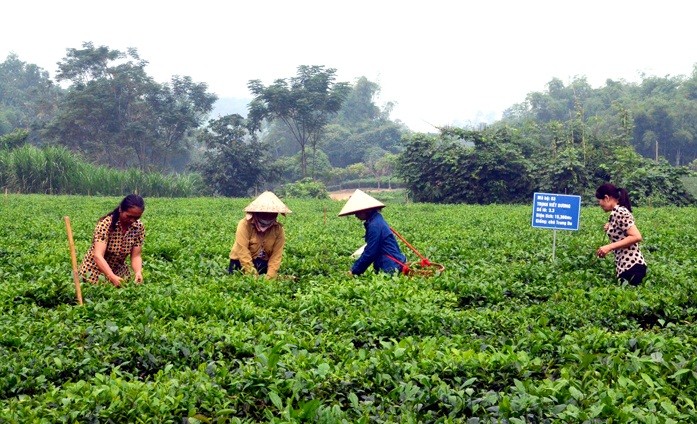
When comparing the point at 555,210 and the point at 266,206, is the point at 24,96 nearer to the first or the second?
the point at 555,210

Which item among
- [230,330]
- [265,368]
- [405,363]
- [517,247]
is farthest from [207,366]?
[517,247]

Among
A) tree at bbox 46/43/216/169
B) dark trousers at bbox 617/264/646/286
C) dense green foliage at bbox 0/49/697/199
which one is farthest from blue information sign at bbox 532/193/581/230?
tree at bbox 46/43/216/169

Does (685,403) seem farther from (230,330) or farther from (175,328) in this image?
(175,328)

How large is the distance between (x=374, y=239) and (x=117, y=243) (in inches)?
107

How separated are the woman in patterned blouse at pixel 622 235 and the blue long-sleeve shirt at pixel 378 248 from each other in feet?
7.66

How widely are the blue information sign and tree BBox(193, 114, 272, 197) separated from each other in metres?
32.1

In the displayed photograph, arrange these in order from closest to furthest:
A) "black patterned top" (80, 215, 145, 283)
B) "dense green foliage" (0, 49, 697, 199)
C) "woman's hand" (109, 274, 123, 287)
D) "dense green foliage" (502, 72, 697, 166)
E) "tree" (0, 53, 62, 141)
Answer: "woman's hand" (109, 274, 123, 287) → "black patterned top" (80, 215, 145, 283) → "dense green foliage" (0, 49, 697, 199) → "dense green foliage" (502, 72, 697, 166) → "tree" (0, 53, 62, 141)

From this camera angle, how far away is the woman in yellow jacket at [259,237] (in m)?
7.86

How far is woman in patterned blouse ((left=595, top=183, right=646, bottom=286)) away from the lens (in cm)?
788

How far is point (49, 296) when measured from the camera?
22.0 feet

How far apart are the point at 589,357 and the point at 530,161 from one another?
29.5 meters

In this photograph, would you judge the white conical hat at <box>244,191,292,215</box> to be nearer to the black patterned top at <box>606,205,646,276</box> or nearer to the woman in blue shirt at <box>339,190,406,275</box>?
the woman in blue shirt at <box>339,190,406,275</box>

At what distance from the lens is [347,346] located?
5.15m

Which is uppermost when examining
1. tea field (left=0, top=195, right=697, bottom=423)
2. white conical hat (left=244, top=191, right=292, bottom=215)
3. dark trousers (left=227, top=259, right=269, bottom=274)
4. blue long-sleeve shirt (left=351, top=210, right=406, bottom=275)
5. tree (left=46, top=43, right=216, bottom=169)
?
tree (left=46, top=43, right=216, bottom=169)
